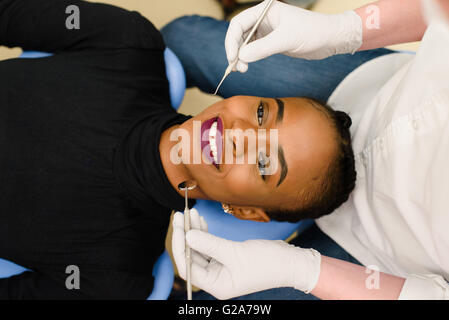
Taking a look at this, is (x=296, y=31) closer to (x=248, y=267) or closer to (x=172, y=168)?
(x=172, y=168)

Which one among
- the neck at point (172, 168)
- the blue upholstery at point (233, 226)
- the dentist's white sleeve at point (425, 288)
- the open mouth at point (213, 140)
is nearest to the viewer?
the dentist's white sleeve at point (425, 288)

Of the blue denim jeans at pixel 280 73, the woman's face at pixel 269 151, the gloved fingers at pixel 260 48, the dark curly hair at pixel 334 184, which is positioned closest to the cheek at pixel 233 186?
the woman's face at pixel 269 151

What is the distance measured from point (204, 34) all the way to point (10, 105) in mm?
655

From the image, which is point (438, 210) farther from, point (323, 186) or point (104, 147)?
point (104, 147)

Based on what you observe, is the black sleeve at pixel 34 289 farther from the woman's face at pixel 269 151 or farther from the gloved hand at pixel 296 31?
the gloved hand at pixel 296 31

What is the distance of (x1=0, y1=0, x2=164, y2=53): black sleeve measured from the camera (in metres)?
0.94

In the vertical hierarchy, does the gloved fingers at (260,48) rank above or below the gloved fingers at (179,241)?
above

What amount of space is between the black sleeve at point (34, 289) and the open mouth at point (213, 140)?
54cm

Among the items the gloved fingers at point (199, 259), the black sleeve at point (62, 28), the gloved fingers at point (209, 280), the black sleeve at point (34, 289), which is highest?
the black sleeve at point (62, 28)

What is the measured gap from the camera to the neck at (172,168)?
0.87 metres

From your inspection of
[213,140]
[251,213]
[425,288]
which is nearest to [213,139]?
[213,140]

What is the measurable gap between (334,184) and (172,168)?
45 centimetres

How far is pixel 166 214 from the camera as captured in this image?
3.24 ft
